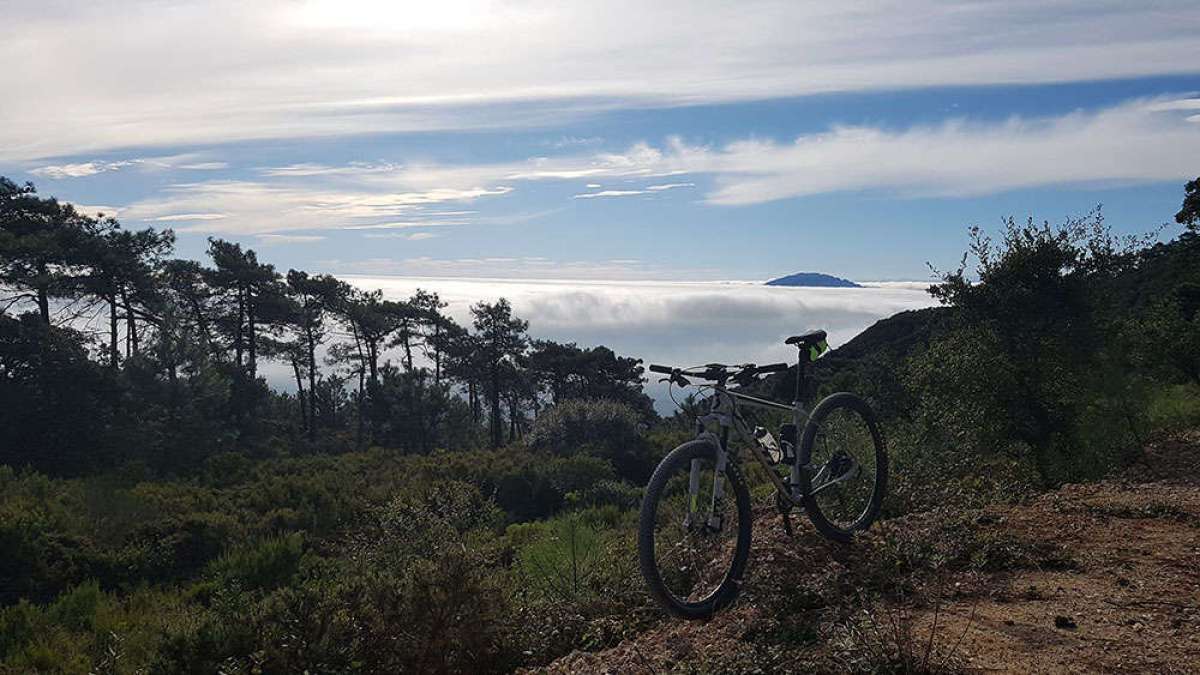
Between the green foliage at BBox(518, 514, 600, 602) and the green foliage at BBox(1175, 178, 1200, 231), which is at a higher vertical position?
the green foliage at BBox(1175, 178, 1200, 231)

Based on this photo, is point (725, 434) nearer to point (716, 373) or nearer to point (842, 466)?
point (716, 373)

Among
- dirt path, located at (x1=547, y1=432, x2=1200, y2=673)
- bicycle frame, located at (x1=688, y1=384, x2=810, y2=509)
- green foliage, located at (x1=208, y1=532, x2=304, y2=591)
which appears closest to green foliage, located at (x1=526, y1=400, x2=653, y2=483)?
green foliage, located at (x1=208, y1=532, x2=304, y2=591)

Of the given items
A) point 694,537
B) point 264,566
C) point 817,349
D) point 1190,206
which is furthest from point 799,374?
point 1190,206

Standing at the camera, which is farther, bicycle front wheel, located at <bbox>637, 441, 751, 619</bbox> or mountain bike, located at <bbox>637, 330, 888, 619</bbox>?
mountain bike, located at <bbox>637, 330, 888, 619</bbox>

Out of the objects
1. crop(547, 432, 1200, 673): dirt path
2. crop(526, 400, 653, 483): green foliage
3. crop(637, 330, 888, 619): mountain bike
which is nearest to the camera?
crop(547, 432, 1200, 673): dirt path

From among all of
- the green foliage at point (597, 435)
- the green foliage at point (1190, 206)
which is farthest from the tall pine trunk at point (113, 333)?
the green foliage at point (1190, 206)

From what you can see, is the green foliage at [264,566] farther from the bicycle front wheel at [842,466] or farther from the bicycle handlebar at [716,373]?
the bicycle handlebar at [716,373]

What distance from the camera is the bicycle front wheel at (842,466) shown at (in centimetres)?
573

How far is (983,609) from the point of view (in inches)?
185

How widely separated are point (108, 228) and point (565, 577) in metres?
37.5

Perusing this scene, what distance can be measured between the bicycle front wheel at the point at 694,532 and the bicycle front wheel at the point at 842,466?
0.74 meters

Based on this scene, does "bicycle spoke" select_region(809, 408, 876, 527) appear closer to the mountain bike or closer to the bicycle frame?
the mountain bike

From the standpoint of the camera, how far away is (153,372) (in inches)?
1358

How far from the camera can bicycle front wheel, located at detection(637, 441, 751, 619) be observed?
4.68m
